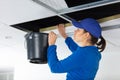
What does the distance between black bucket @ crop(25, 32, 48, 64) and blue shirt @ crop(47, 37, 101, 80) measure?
0.90ft

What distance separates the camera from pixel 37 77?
191 inches

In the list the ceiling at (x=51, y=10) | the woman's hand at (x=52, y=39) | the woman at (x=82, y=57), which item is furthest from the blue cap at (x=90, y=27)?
the woman's hand at (x=52, y=39)

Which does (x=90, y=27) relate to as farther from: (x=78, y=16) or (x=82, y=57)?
(x=78, y=16)

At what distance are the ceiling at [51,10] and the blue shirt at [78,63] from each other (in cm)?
35

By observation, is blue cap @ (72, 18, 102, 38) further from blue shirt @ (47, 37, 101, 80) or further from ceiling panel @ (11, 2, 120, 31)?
ceiling panel @ (11, 2, 120, 31)

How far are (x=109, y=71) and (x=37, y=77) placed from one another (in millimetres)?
1430

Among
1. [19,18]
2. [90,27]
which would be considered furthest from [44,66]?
[90,27]

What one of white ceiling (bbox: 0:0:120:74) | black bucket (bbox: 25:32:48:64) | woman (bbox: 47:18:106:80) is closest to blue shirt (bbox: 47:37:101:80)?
woman (bbox: 47:18:106:80)

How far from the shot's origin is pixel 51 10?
2.24 metres

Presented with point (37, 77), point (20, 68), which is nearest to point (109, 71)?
point (37, 77)

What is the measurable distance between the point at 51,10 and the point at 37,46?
427 millimetres

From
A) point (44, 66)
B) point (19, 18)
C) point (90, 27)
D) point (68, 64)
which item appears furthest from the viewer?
point (44, 66)

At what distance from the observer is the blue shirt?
2066 millimetres

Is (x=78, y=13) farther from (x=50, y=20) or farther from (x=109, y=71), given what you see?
(x=109, y=71)
